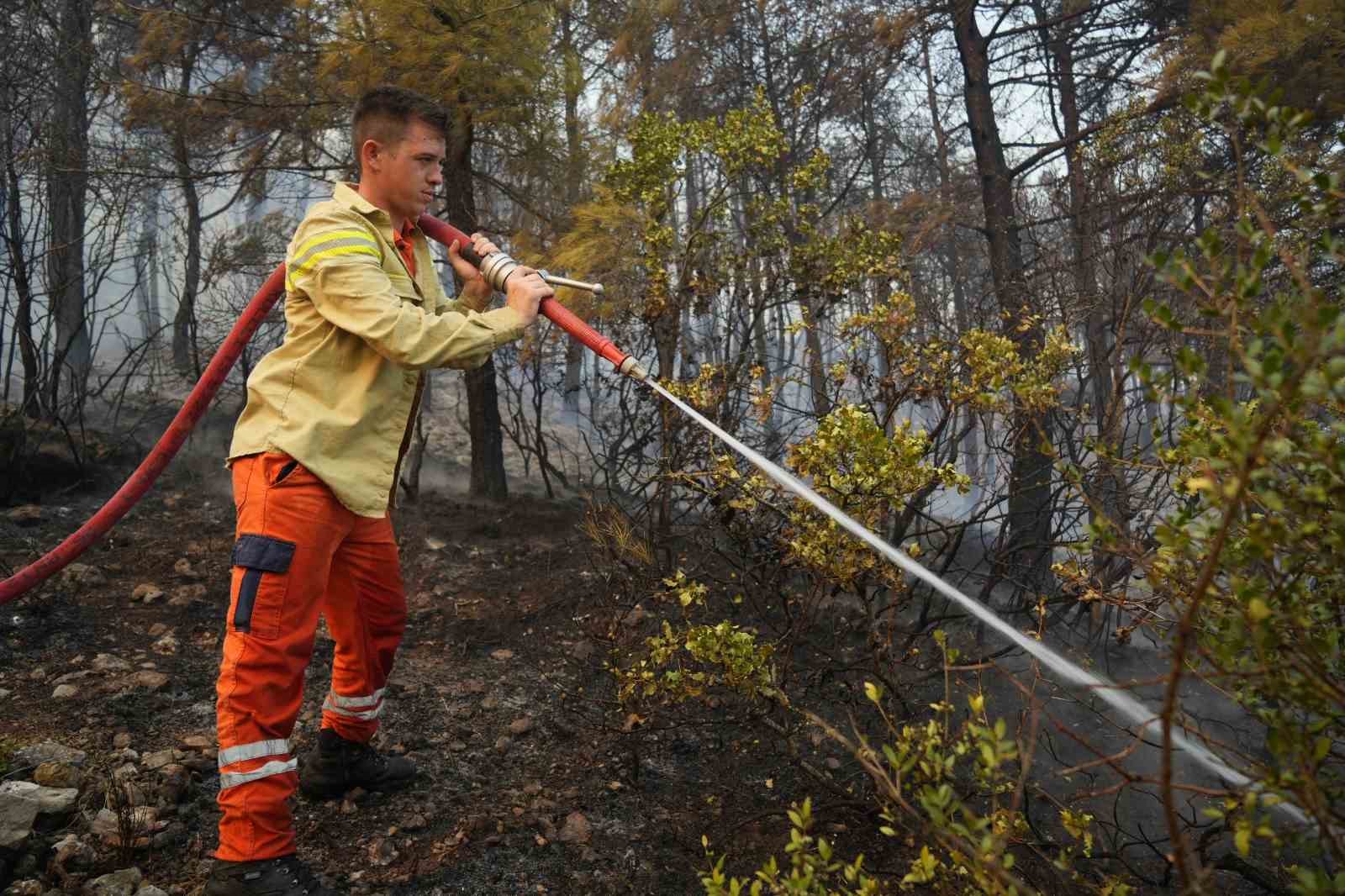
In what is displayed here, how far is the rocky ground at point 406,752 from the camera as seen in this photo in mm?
2617

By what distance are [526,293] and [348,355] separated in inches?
19.5

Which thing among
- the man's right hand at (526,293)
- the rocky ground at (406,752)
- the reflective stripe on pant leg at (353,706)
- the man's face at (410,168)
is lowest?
the rocky ground at (406,752)

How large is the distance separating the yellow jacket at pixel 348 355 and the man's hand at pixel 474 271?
1.32 feet

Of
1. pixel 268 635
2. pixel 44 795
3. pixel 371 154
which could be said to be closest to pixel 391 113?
pixel 371 154

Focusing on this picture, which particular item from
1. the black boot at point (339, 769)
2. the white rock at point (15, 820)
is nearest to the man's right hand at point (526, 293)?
the black boot at point (339, 769)

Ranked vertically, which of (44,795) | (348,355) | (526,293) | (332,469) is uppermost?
(526,293)

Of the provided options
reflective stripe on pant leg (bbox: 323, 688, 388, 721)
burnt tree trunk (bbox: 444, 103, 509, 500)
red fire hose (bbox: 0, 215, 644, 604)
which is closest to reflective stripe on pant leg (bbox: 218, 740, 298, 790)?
reflective stripe on pant leg (bbox: 323, 688, 388, 721)

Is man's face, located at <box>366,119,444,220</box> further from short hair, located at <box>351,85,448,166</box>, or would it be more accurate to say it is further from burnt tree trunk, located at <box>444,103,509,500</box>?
burnt tree trunk, located at <box>444,103,509,500</box>

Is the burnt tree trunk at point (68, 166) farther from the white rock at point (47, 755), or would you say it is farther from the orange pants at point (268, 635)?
the orange pants at point (268, 635)

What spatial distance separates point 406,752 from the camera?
132 inches

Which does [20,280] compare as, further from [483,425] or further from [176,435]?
[176,435]

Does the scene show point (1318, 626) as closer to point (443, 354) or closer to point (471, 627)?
point (443, 354)

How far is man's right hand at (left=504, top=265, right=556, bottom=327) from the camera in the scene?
2.61 metres

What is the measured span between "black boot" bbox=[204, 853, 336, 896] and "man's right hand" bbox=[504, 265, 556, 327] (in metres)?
1.45
